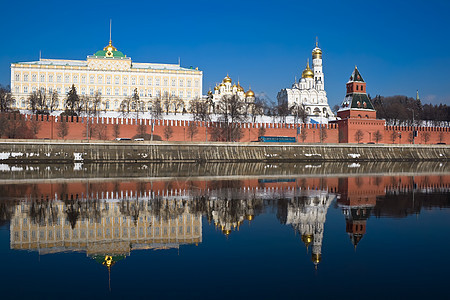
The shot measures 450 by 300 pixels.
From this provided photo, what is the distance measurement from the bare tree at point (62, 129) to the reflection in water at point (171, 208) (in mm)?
20286

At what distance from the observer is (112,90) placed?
5888cm

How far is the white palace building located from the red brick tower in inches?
848

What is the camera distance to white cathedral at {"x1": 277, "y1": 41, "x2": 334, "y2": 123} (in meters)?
71.4

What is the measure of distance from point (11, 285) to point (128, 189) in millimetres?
9199

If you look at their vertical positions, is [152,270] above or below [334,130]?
below

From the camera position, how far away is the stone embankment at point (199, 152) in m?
29.1

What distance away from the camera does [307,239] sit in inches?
311

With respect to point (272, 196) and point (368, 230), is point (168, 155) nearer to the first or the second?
point (272, 196)

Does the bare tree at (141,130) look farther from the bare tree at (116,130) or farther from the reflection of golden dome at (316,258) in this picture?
the reflection of golden dome at (316,258)

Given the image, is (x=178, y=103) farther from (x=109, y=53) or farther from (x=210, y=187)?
(x=210, y=187)

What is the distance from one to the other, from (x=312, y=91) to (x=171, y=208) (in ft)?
209

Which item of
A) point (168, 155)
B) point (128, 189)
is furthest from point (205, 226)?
point (168, 155)

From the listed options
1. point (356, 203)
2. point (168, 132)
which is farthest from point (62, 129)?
point (356, 203)

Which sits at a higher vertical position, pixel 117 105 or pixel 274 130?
pixel 117 105
